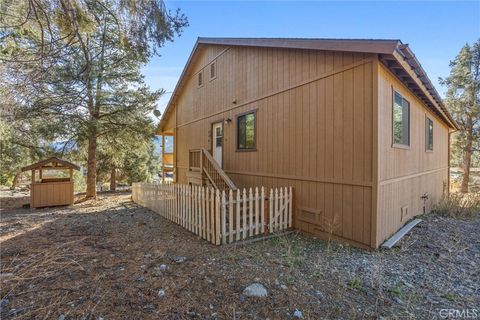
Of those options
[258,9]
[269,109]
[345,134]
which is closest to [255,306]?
[345,134]

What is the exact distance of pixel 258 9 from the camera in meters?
7.50

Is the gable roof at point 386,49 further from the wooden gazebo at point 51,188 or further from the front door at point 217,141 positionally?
the wooden gazebo at point 51,188

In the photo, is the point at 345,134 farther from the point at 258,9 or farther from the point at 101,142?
the point at 101,142

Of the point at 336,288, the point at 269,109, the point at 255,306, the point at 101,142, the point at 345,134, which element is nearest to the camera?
the point at 255,306

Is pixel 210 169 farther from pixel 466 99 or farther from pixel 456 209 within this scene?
pixel 466 99

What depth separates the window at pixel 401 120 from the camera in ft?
18.4

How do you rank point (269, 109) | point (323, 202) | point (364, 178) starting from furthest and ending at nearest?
point (269, 109) → point (323, 202) → point (364, 178)

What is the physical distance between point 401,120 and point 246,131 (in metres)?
4.32

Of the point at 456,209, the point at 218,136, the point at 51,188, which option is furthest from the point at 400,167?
the point at 51,188

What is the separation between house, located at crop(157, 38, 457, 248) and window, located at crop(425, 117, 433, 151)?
0.07 m

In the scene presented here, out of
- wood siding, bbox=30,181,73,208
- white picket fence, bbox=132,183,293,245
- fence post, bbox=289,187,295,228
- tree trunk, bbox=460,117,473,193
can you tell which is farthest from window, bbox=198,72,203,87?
tree trunk, bbox=460,117,473,193

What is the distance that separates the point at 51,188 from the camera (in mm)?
10125

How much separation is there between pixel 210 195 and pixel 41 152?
12.4 metres

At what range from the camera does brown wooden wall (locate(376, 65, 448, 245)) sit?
489cm
